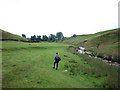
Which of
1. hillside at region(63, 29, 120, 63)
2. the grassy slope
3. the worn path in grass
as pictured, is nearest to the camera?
the worn path in grass

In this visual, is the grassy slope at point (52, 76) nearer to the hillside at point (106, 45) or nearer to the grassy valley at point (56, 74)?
the grassy valley at point (56, 74)

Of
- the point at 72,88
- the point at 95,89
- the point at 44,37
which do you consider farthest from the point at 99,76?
the point at 44,37

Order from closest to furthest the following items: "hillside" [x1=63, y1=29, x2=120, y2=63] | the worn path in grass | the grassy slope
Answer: the worn path in grass
the grassy slope
"hillside" [x1=63, y1=29, x2=120, y2=63]

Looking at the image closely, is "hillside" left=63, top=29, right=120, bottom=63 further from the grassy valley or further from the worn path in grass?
the worn path in grass

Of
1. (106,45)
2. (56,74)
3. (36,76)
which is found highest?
(106,45)

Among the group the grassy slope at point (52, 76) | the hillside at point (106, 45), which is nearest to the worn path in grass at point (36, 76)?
the grassy slope at point (52, 76)

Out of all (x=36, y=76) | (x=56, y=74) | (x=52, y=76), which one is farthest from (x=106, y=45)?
(x=36, y=76)

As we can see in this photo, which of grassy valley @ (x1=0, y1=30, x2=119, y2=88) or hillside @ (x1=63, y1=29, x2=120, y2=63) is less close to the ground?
hillside @ (x1=63, y1=29, x2=120, y2=63)

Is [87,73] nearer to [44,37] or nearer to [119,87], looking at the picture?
[119,87]

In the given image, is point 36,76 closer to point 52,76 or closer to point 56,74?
point 52,76

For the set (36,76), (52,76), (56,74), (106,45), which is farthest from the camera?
(106,45)

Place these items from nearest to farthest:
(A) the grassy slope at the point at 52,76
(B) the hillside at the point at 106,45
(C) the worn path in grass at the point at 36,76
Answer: (C) the worn path in grass at the point at 36,76 → (A) the grassy slope at the point at 52,76 → (B) the hillside at the point at 106,45

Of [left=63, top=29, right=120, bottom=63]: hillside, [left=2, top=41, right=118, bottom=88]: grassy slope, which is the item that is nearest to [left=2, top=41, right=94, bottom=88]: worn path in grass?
[left=2, top=41, right=118, bottom=88]: grassy slope

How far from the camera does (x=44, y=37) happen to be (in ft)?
452
